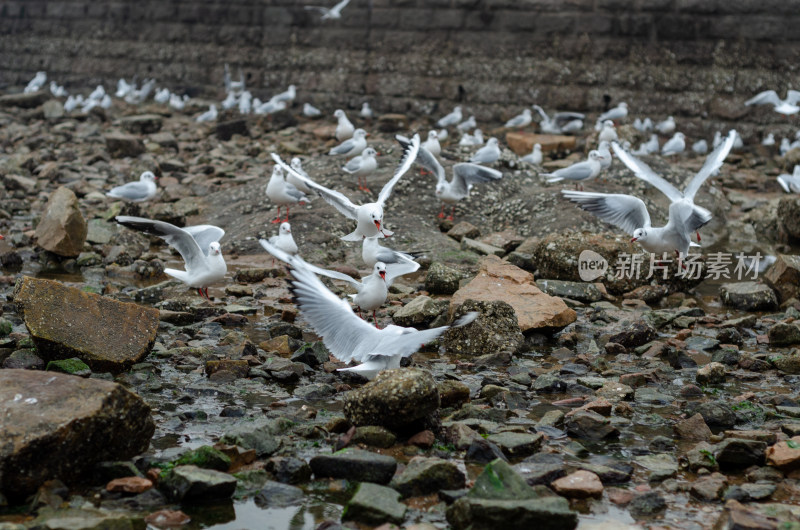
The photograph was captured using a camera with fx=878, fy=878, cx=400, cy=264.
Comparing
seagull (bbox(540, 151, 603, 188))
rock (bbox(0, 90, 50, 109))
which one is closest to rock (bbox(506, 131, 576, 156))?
seagull (bbox(540, 151, 603, 188))

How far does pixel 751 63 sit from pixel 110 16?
15.1m

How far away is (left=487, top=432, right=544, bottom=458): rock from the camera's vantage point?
404 cm

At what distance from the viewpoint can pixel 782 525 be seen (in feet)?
10.3

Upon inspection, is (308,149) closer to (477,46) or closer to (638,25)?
(477,46)

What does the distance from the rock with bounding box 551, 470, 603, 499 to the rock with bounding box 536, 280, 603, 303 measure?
3702 mm

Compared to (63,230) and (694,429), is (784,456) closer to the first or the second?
(694,429)

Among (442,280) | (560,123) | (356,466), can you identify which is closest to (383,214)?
(442,280)

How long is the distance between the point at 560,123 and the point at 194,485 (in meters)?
12.8

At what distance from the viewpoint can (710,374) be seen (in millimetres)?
5250

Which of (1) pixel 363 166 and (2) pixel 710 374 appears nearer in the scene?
(2) pixel 710 374

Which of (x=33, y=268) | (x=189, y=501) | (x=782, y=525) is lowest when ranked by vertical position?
(x=33, y=268)

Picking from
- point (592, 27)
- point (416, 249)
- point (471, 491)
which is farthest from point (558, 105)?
point (471, 491)

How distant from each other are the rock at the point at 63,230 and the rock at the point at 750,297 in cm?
575

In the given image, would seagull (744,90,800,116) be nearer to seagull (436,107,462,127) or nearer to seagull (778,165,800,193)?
seagull (778,165,800,193)
